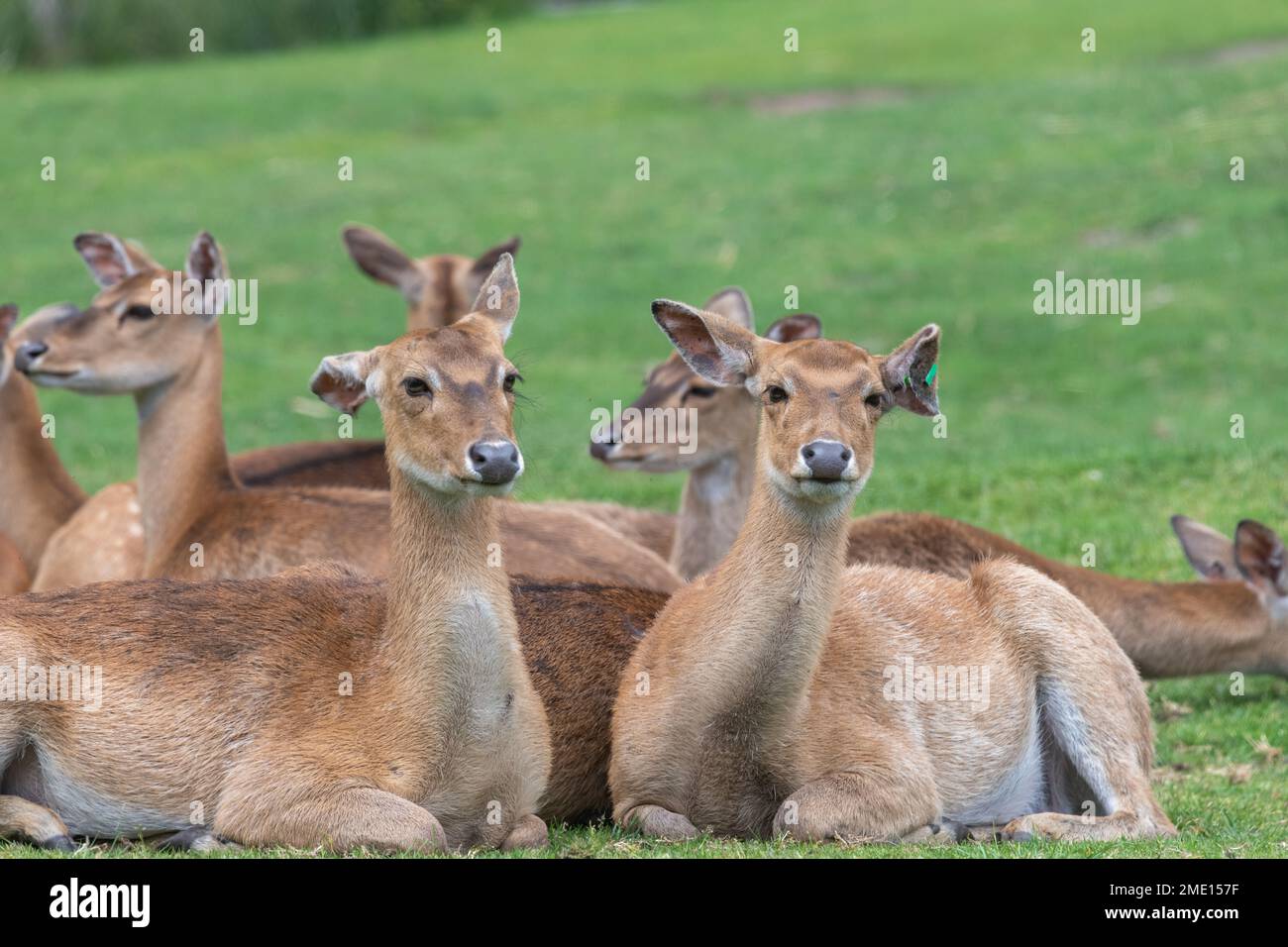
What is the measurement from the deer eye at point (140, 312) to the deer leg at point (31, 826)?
12.7 feet

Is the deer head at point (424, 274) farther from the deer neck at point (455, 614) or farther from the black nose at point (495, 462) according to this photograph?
the black nose at point (495, 462)

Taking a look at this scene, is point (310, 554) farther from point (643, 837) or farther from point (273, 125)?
point (273, 125)

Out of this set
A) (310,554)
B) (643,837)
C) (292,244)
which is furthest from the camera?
(292,244)

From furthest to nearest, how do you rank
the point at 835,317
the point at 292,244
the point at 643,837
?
the point at 292,244
the point at 835,317
the point at 643,837

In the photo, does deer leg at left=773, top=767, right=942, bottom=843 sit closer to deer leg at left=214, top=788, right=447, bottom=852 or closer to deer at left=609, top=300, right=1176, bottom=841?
deer at left=609, top=300, right=1176, bottom=841

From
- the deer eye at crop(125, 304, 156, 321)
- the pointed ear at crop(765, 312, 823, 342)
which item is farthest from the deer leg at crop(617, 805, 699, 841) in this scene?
the deer eye at crop(125, 304, 156, 321)

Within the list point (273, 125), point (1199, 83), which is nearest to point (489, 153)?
A: point (273, 125)

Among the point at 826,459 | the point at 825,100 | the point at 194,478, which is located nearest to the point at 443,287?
the point at 194,478

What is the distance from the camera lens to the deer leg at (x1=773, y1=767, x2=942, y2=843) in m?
6.63

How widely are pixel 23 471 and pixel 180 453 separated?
1.41 meters

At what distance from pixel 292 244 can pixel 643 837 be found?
58.6ft

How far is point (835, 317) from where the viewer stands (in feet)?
63.9

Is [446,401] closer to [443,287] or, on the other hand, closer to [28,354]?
[28,354]
